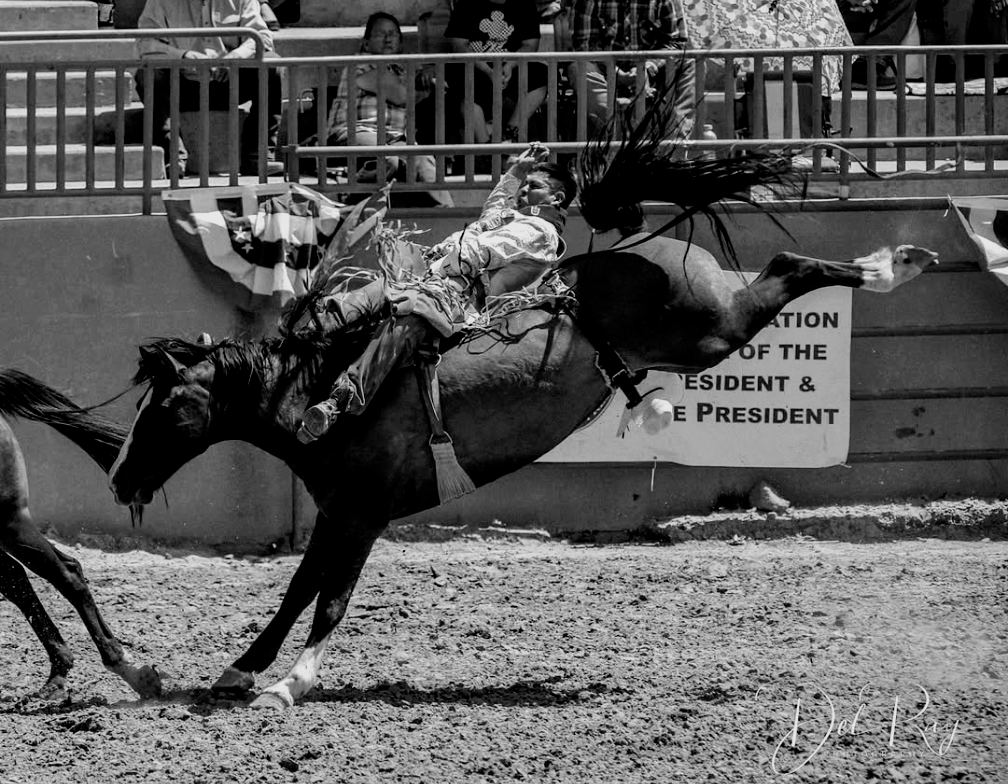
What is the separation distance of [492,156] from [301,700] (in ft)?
12.4

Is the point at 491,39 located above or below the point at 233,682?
above

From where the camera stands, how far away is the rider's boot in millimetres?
5934

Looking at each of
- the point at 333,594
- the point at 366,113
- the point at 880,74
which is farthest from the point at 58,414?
the point at 880,74

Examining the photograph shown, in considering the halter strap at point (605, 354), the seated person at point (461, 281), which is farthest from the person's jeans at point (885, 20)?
the halter strap at point (605, 354)

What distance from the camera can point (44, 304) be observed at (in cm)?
869

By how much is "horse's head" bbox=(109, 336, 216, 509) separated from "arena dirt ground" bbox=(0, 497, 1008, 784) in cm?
88

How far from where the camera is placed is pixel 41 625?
20.9 ft

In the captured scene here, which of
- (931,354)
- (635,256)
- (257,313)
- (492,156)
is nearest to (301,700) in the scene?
(635,256)

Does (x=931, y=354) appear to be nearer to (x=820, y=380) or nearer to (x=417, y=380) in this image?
(x=820, y=380)

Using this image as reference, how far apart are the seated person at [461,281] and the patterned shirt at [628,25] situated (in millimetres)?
3201

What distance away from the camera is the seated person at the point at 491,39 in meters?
9.42

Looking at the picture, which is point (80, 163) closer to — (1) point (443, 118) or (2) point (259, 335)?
(2) point (259, 335)

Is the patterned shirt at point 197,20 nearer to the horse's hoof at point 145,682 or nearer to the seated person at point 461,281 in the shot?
the seated person at point 461,281

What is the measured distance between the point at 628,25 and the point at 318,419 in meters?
4.51
